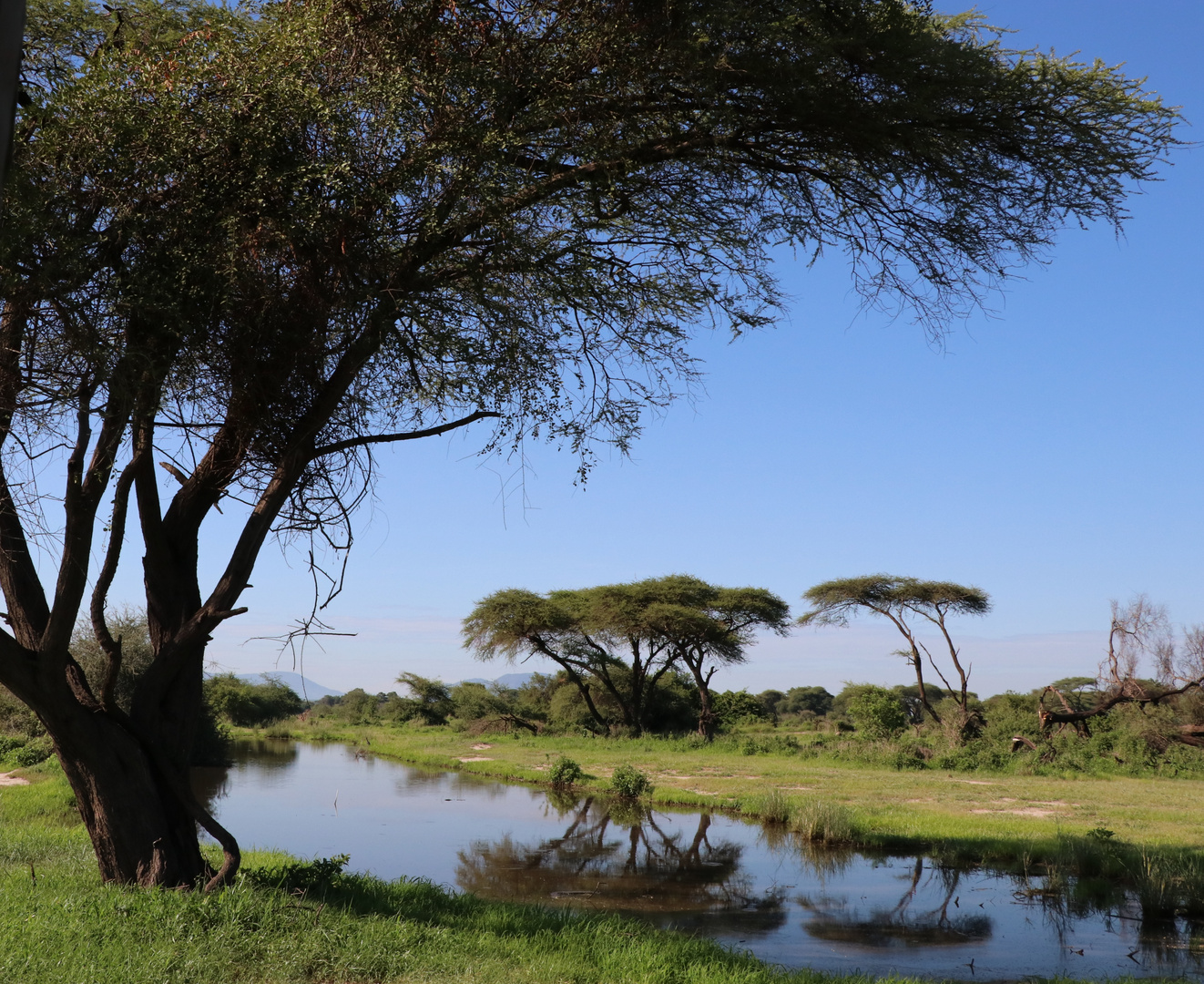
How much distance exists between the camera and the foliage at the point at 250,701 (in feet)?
116

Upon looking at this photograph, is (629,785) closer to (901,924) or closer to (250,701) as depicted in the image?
(901,924)

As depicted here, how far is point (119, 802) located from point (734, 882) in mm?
6582

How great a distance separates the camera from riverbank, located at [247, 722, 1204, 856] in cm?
1238

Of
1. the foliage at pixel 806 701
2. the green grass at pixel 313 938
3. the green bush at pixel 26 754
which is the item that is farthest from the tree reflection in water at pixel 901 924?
the foliage at pixel 806 701

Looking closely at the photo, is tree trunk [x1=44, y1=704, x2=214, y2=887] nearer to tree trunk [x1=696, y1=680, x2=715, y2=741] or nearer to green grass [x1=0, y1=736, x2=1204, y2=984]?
green grass [x1=0, y1=736, x2=1204, y2=984]

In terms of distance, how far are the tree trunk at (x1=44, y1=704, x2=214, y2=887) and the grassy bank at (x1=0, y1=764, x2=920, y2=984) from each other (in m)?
0.24

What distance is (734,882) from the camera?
10.3 meters

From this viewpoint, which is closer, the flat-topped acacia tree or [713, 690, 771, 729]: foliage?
the flat-topped acacia tree

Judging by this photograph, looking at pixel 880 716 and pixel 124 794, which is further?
pixel 880 716

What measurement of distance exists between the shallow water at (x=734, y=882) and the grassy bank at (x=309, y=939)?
6.11 feet

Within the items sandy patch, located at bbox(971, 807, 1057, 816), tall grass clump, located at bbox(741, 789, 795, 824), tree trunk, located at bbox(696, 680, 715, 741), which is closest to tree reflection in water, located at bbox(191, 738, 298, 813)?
tall grass clump, located at bbox(741, 789, 795, 824)

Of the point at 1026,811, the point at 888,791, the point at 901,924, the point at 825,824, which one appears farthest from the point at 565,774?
the point at 901,924

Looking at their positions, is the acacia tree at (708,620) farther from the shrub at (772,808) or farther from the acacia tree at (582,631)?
the shrub at (772,808)

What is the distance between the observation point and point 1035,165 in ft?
20.3
